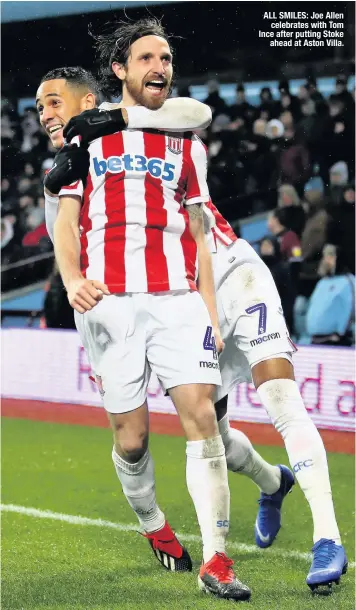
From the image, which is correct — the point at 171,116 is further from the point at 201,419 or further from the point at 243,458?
the point at 243,458

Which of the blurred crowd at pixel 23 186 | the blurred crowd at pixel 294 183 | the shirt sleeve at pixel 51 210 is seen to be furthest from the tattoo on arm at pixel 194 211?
the blurred crowd at pixel 23 186

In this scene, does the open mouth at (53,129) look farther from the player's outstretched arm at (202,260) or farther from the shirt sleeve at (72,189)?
the player's outstretched arm at (202,260)

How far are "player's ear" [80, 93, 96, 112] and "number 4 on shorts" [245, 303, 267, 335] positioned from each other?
3.30 feet

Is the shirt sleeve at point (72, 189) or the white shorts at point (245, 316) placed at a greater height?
the shirt sleeve at point (72, 189)

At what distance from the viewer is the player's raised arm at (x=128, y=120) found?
11.8 ft

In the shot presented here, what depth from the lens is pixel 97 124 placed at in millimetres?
3607

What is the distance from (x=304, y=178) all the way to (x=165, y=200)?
7247 mm

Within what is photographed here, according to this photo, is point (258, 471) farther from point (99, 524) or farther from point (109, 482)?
point (109, 482)

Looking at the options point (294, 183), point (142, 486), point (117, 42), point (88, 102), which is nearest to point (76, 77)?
point (88, 102)

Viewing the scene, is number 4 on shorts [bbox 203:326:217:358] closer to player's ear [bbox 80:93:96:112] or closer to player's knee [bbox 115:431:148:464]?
player's knee [bbox 115:431:148:464]

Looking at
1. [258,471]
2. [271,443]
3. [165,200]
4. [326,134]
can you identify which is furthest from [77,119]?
[326,134]

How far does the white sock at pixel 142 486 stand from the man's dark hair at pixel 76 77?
142 centimetres

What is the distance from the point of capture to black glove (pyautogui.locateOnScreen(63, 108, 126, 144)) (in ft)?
11.8

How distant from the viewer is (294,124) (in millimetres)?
10703
